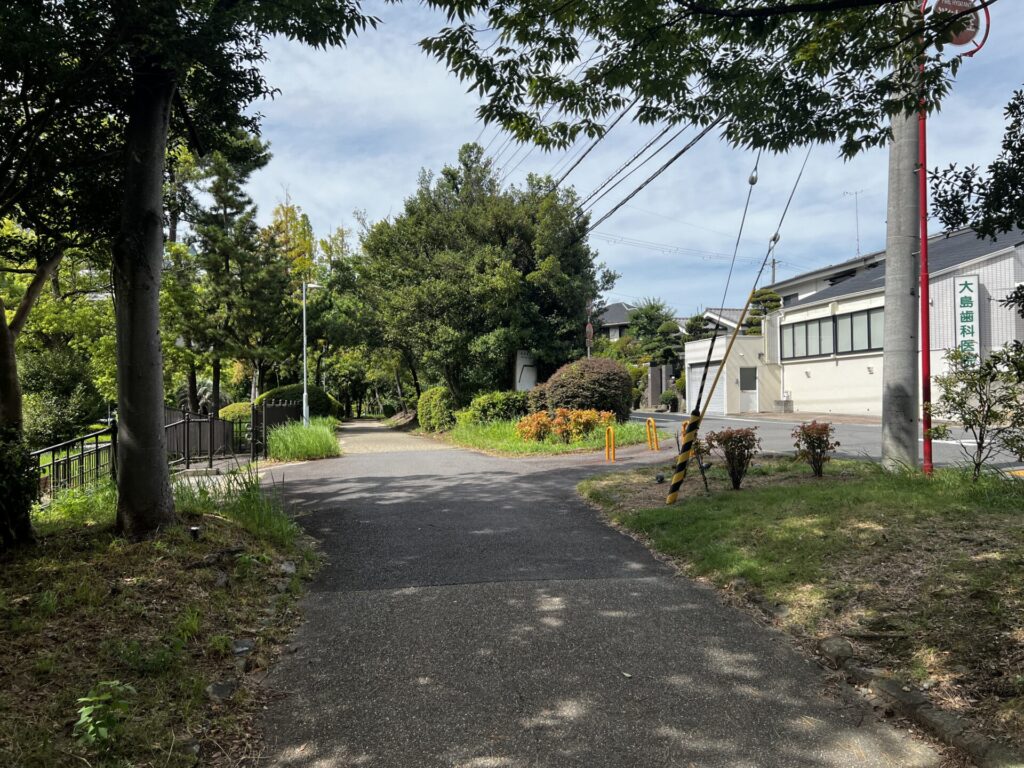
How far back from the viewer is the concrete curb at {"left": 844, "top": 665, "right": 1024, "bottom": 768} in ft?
8.68

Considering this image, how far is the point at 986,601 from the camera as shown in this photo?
396 centimetres

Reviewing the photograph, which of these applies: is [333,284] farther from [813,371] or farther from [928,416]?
[928,416]

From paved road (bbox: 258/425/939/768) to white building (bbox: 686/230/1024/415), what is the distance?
1525 cm

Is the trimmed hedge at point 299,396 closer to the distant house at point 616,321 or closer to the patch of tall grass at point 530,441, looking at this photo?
the patch of tall grass at point 530,441

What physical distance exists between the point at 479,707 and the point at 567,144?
4625 millimetres

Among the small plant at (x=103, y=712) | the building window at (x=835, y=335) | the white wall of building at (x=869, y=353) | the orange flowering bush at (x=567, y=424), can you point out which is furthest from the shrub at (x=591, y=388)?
the small plant at (x=103, y=712)

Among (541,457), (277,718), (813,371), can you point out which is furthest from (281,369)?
(277,718)

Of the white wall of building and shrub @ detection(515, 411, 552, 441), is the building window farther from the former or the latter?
shrub @ detection(515, 411, 552, 441)

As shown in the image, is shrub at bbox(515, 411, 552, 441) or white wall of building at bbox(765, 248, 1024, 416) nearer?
shrub at bbox(515, 411, 552, 441)

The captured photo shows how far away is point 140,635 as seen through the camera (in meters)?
3.85

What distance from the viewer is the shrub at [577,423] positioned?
660 inches

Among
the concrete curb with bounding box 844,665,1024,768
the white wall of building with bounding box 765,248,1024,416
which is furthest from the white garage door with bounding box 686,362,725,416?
the concrete curb with bounding box 844,665,1024,768

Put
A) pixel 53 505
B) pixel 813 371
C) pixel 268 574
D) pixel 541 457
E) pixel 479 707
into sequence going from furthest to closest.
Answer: pixel 813 371 < pixel 541 457 < pixel 53 505 < pixel 268 574 < pixel 479 707

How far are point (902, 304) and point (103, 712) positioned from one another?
30.4ft
